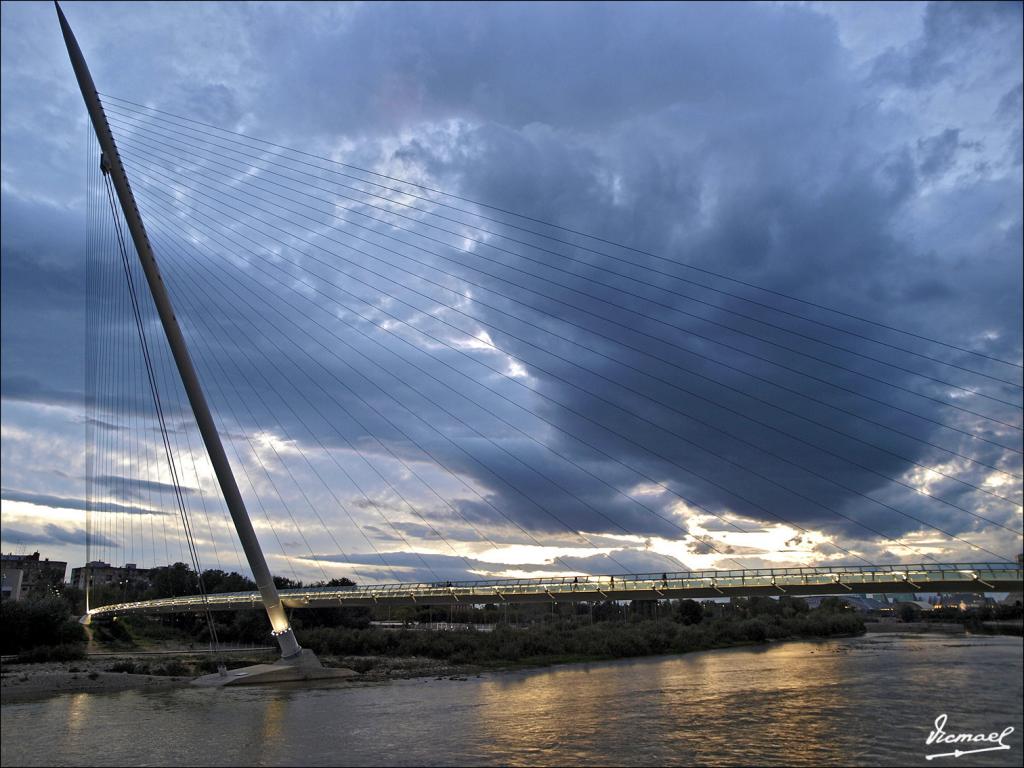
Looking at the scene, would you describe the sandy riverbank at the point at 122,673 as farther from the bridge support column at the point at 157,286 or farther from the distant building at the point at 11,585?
the distant building at the point at 11,585

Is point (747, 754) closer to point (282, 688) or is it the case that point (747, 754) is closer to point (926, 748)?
point (926, 748)

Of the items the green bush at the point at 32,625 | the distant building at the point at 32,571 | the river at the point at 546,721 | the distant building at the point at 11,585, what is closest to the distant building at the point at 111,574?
the distant building at the point at 32,571

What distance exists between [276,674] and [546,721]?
670 inches

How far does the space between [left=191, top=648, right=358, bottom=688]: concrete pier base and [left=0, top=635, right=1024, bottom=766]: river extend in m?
1.33

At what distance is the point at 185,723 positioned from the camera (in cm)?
2484

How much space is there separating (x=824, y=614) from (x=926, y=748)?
228ft

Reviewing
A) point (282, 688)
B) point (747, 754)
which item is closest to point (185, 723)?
point (282, 688)

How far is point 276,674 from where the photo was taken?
3616 cm

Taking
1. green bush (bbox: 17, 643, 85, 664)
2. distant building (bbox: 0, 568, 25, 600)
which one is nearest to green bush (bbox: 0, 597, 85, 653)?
green bush (bbox: 17, 643, 85, 664)

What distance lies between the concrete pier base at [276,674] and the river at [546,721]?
1334mm

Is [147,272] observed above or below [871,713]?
above

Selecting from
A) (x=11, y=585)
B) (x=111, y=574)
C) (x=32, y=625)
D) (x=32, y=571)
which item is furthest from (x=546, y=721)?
(x=111, y=574)

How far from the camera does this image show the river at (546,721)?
20.4m

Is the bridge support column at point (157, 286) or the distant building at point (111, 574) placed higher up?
the bridge support column at point (157, 286)
